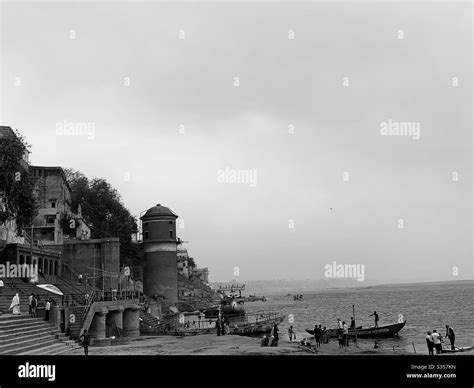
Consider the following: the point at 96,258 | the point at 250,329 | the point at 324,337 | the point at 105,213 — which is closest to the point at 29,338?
the point at 324,337

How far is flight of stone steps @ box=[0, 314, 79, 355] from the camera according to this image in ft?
64.2

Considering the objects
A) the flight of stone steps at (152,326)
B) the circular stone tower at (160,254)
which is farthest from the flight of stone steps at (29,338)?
the circular stone tower at (160,254)

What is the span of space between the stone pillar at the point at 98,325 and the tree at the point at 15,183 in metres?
9.39

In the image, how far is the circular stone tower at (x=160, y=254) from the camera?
6750cm

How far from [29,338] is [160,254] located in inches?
1800

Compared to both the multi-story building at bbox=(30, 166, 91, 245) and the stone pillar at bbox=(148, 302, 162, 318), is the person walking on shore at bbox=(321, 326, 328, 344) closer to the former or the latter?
the stone pillar at bbox=(148, 302, 162, 318)

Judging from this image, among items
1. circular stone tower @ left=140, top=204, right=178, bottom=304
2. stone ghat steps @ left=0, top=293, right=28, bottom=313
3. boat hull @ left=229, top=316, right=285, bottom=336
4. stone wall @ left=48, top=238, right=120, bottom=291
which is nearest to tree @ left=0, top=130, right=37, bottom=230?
stone ghat steps @ left=0, top=293, right=28, bottom=313

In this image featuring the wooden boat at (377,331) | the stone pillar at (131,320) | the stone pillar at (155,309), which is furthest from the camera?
the stone pillar at (155,309)

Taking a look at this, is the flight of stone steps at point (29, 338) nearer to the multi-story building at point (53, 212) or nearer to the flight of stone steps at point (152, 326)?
the flight of stone steps at point (152, 326)

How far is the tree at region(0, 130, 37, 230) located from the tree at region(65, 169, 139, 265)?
40.6 metres
